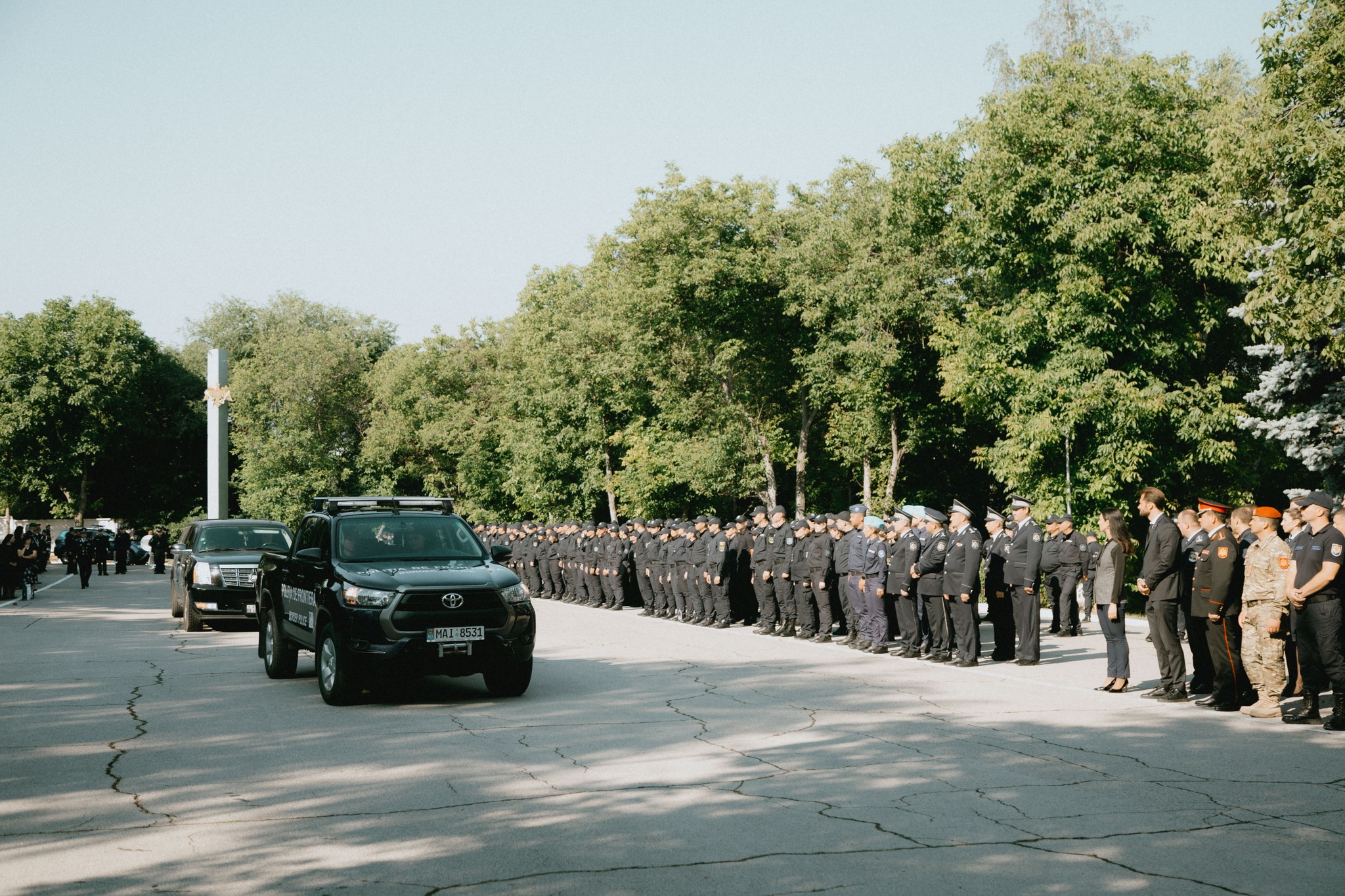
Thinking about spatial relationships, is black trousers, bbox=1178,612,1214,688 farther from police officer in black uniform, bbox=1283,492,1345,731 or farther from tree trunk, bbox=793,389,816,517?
tree trunk, bbox=793,389,816,517

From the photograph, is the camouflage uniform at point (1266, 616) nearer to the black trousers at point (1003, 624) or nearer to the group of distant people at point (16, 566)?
the black trousers at point (1003, 624)

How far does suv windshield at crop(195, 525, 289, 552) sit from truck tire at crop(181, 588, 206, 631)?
3.86 feet

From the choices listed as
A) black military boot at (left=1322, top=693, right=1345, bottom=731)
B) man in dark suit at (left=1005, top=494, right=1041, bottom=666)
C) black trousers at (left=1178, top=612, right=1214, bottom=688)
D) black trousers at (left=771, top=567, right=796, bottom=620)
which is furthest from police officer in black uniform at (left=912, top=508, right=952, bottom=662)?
black military boot at (left=1322, top=693, right=1345, bottom=731)

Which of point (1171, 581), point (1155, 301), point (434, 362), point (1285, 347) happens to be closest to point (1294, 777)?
point (1171, 581)

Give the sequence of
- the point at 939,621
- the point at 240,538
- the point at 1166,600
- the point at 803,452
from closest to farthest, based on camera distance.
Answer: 1. the point at 1166,600
2. the point at 939,621
3. the point at 240,538
4. the point at 803,452

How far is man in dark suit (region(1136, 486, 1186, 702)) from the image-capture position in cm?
1152

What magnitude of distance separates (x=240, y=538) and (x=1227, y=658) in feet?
53.6

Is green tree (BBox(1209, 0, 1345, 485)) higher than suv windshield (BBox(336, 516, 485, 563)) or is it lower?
higher

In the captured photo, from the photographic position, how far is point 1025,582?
1468 centimetres

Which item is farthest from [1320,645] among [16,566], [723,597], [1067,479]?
[16,566]

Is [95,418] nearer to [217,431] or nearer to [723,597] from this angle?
[217,431]

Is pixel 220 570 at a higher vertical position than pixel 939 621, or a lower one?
higher

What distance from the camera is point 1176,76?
95.7ft

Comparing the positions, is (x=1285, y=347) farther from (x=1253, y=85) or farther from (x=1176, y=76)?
(x=1253, y=85)
